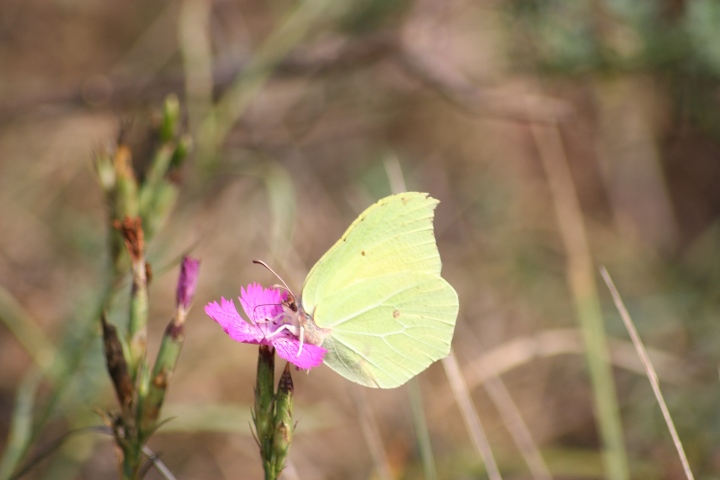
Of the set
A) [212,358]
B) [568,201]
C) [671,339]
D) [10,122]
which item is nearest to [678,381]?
[671,339]

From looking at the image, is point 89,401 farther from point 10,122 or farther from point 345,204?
point 345,204

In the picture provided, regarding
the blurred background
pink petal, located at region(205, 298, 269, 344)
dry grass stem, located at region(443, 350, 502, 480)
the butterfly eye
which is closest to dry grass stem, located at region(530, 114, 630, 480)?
the blurred background

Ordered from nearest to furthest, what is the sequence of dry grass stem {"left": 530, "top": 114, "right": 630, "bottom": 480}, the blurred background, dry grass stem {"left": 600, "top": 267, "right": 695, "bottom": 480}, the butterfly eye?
dry grass stem {"left": 600, "top": 267, "right": 695, "bottom": 480} → the butterfly eye → dry grass stem {"left": 530, "top": 114, "right": 630, "bottom": 480} → the blurred background

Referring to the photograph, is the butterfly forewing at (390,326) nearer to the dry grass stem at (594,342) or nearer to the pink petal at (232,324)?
the pink petal at (232,324)

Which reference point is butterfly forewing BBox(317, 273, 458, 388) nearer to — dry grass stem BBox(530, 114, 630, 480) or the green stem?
the green stem

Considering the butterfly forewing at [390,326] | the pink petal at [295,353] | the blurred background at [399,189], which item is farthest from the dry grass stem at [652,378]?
the pink petal at [295,353]

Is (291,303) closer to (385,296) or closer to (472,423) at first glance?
(385,296)
